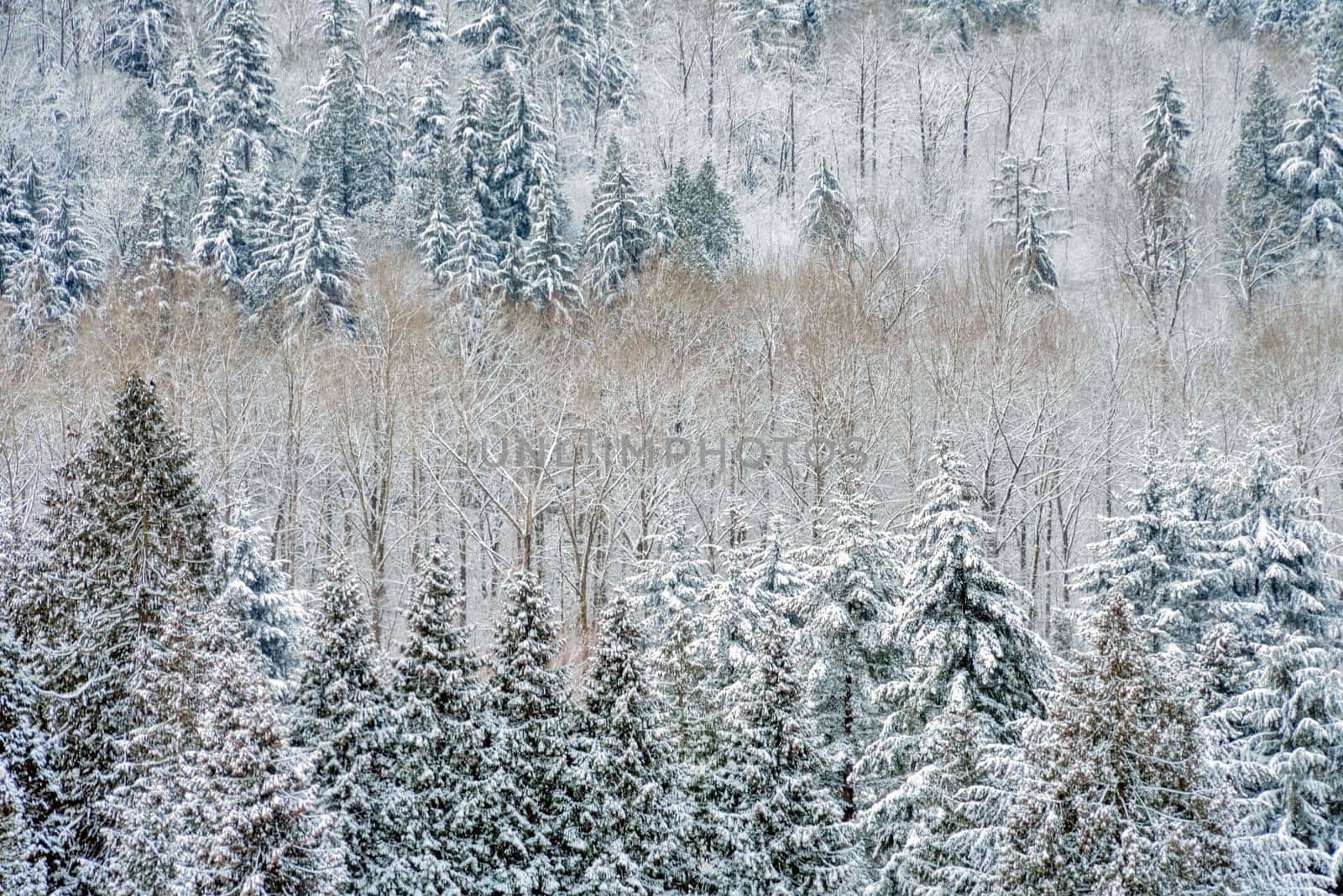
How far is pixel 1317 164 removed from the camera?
44.5 metres

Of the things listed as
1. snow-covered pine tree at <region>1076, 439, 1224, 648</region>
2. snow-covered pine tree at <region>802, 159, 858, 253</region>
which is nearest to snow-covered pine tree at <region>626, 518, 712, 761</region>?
snow-covered pine tree at <region>1076, 439, 1224, 648</region>

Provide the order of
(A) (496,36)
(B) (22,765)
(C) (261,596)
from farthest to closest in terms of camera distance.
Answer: (A) (496,36) < (C) (261,596) < (B) (22,765)

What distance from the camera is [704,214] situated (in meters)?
41.8

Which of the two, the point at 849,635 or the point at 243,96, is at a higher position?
the point at 243,96

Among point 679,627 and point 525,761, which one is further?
point 679,627

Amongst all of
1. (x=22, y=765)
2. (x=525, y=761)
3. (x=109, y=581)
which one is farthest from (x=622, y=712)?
(x=22, y=765)

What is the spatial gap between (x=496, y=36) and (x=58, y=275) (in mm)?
33009

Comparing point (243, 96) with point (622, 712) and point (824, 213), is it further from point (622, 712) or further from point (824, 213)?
point (622, 712)

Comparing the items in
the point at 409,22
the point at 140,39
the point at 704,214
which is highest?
the point at 140,39

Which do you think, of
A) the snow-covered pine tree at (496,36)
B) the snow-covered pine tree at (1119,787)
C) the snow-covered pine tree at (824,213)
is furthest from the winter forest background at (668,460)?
the snow-covered pine tree at (496,36)

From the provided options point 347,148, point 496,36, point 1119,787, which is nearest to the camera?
point 1119,787

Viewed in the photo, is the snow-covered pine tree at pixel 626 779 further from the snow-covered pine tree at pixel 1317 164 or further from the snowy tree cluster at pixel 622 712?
the snow-covered pine tree at pixel 1317 164

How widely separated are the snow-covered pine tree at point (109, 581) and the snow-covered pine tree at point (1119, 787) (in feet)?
39.7

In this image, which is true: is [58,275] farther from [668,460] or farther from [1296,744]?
[1296,744]
